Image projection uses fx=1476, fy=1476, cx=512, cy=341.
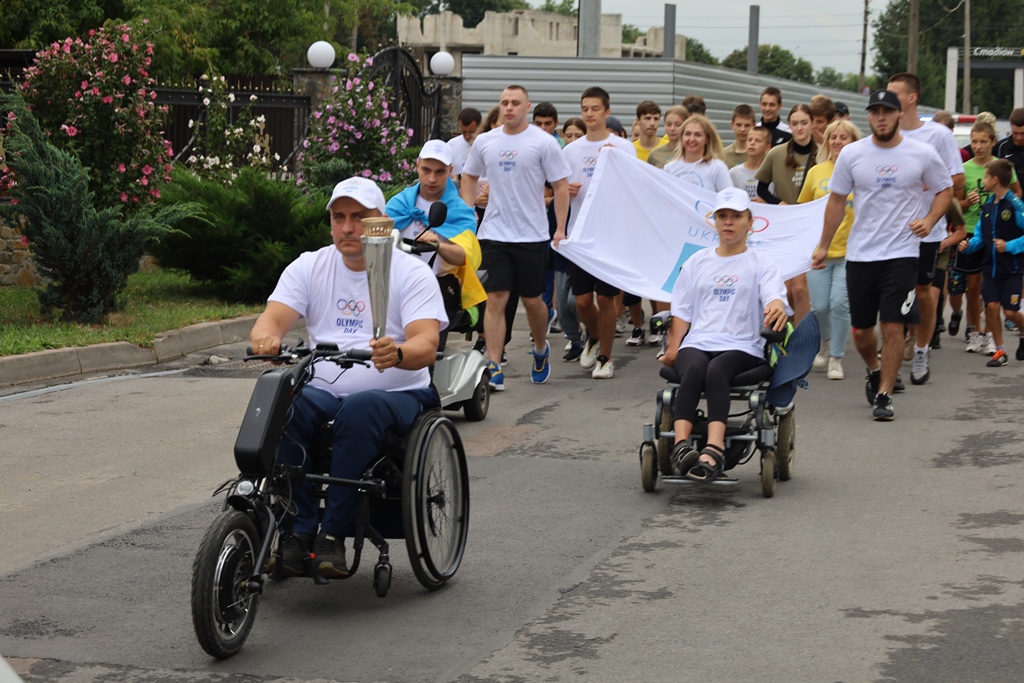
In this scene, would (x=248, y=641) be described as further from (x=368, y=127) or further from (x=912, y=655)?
(x=368, y=127)

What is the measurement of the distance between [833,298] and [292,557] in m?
7.49

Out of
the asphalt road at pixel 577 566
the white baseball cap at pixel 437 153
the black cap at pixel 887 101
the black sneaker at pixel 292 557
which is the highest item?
the black cap at pixel 887 101

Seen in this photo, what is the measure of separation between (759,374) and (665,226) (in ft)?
15.8

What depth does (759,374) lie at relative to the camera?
771cm

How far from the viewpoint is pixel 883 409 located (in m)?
9.97

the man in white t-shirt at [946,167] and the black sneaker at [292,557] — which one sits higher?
the man in white t-shirt at [946,167]

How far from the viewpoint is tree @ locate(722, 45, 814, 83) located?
13925cm

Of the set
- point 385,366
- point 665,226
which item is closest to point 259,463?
point 385,366

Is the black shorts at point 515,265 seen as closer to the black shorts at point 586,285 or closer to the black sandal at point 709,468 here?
the black shorts at point 586,285

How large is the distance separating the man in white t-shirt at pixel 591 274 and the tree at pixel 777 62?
129m

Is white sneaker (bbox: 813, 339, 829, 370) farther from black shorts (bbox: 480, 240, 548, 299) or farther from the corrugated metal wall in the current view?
the corrugated metal wall

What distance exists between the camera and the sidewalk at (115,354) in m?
11.3

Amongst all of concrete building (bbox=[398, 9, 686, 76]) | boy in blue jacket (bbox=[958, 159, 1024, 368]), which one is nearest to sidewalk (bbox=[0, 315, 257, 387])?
boy in blue jacket (bbox=[958, 159, 1024, 368])

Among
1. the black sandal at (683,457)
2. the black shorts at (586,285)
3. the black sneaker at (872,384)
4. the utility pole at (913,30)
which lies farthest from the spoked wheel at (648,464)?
the utility pole at (913,30)
